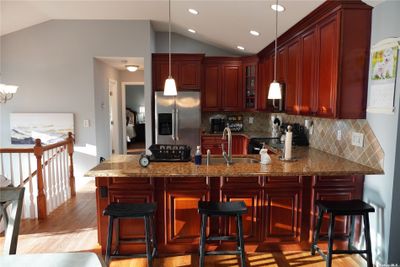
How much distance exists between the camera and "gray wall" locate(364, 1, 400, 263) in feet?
7.47

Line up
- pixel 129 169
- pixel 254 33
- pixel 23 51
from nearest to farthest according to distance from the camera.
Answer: pixel 129 169 < pixel 254 33 < pixel 23 51

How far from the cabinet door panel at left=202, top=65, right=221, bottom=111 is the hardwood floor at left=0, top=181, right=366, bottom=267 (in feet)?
9.17

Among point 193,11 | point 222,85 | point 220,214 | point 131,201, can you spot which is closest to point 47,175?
point 131,201

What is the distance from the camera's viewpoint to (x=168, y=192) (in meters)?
2.62

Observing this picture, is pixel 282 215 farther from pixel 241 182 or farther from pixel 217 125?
pixel 217 125

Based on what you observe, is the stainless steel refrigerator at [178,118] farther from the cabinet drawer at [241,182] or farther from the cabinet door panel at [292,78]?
the cabinet drawer at [241,182]

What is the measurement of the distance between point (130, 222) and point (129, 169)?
1.62ft

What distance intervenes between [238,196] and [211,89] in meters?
3.32

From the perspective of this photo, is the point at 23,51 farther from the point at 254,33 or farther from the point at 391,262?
the point at 391,262

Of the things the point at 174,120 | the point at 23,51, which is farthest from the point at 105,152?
the point at 23,51

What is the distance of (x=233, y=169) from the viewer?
2523mm

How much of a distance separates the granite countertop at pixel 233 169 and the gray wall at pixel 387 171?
0.13 m

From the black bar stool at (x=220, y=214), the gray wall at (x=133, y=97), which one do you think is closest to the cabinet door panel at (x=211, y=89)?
the black bar stool at (x=220, y=214)

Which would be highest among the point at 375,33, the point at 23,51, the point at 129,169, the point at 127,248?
the point at 23,51
